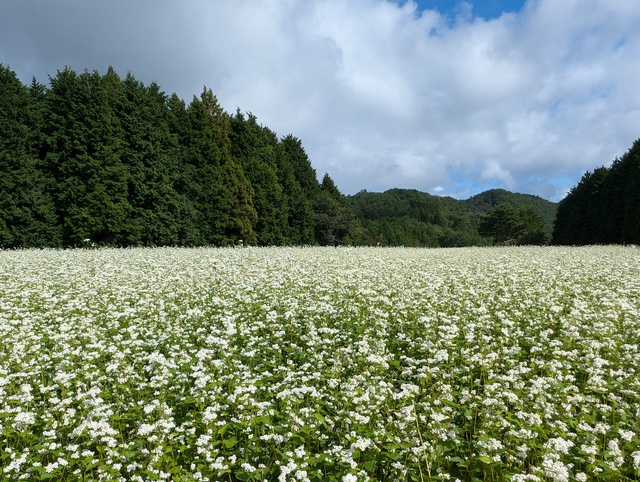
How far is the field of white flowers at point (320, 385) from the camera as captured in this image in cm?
364

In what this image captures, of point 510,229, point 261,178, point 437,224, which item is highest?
point 437,224

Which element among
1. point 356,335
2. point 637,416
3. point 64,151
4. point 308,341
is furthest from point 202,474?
point 64,151

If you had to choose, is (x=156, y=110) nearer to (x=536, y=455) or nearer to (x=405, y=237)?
(x=536, y=455)

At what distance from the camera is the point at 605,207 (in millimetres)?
52062

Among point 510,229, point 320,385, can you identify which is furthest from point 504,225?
point 320,385

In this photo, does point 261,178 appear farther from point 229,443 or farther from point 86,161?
point 229,443

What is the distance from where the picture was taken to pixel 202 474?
144 inches

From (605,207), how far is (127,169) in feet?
192

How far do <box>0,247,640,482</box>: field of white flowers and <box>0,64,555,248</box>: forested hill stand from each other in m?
15.5

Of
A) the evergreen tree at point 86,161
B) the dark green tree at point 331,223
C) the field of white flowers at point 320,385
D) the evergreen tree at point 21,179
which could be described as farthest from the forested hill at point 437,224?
the field of white flowers at point 320,385

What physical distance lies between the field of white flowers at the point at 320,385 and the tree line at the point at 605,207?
4315cm

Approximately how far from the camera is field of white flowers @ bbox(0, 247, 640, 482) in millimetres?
3641

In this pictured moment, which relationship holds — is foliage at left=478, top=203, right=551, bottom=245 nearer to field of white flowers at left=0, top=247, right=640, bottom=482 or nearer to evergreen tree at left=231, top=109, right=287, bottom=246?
evergreen tree at left=231, top=109, right=287, bottom=246

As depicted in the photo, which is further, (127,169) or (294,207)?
(294,207)
